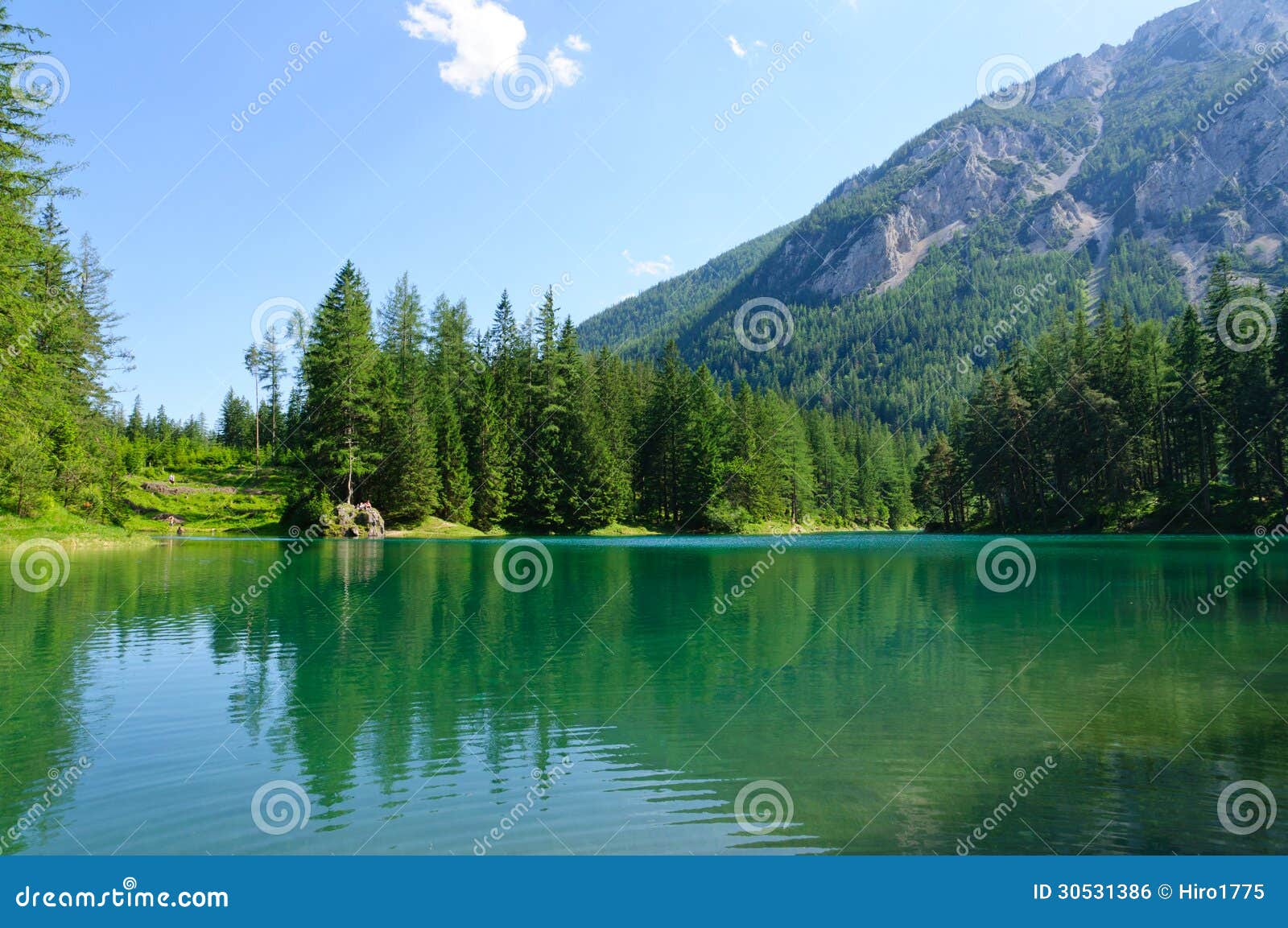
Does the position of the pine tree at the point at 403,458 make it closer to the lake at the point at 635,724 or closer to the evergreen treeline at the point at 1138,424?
the lake at the point at 635,724

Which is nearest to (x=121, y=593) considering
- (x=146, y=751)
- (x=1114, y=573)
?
(x=146, y=751)

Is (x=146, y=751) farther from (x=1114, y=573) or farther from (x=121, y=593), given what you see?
(x=1114, y=573)

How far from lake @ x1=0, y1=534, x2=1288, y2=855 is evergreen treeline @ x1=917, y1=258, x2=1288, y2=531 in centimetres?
4736

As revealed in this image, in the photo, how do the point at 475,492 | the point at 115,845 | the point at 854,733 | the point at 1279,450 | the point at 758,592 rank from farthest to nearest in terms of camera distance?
the point at 475,492, the point at 1279,450, the point at 758,592, the point at 854,733, the point at 115,845

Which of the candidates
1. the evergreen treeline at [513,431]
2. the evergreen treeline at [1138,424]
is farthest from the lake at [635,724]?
the evergreen treeline at [1138,424]

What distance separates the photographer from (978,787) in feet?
26.8

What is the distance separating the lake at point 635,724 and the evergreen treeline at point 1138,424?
4736 cm

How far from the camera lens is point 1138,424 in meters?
69.4

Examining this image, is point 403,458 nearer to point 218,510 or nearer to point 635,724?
point 218,510

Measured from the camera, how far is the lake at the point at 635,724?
704 centimetres

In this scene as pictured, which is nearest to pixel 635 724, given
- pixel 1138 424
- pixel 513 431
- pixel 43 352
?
pixel 43 352

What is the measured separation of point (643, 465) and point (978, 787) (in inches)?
2980

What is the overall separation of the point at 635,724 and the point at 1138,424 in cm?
7503
